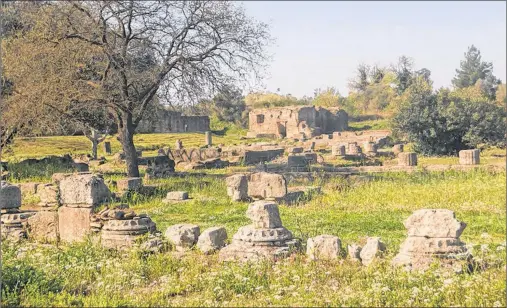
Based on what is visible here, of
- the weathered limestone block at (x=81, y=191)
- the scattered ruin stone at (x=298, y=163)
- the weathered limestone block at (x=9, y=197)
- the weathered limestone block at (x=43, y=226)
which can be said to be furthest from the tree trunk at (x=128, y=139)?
the weathered limestone block at (x=81, y=191)

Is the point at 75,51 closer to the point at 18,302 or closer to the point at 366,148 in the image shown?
the point at 18,302

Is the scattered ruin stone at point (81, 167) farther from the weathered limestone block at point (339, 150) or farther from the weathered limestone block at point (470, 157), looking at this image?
the weathered limestone block at point (470, 157)

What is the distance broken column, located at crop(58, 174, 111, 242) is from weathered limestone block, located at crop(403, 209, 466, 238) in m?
5.47

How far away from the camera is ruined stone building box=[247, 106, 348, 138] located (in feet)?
177

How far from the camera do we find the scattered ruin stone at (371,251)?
7.71 meters

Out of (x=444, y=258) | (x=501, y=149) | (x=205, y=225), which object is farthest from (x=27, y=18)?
(x=501, y=149)

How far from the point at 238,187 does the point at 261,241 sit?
713 centimetres

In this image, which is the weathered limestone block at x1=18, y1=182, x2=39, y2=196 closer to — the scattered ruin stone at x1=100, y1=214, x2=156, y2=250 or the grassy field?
the grassy field

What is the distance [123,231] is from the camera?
963 cm

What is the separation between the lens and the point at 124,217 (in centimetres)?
995

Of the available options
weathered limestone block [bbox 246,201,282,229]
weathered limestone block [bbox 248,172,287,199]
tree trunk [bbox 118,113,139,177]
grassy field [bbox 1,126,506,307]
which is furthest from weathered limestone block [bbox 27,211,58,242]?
tree trunk [bbox 118,113,139,177]

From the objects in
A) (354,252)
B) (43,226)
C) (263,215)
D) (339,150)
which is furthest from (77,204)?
(339,150)

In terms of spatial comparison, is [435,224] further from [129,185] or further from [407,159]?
[407,159]

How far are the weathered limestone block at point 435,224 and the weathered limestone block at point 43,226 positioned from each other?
6.27 meters
